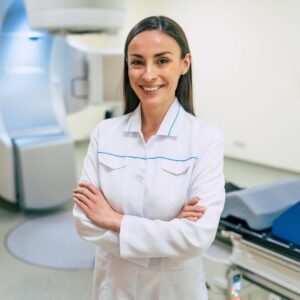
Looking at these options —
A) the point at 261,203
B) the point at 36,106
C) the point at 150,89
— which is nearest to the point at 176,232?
the point at 150,89

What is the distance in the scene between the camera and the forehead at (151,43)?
1.05m

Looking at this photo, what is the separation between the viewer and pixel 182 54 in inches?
43.9

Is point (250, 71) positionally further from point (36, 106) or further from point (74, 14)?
point (74, 14)

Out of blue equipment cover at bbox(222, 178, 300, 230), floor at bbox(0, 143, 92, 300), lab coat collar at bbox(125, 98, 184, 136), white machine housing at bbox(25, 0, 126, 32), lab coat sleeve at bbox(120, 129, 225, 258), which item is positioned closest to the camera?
lab coat sleeve at bbox(120, 129, 225, 258)

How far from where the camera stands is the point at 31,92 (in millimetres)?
3373

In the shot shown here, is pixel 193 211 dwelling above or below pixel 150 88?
below

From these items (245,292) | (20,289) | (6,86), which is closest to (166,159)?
(245,292)

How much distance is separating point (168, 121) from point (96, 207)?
0.98 feet

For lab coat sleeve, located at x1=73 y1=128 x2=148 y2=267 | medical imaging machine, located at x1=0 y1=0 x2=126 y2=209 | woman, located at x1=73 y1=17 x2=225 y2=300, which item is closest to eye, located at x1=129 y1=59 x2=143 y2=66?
woman, located at x1=73 y1=17 x2=225 y2=300

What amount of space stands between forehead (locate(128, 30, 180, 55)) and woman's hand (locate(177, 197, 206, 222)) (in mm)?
387

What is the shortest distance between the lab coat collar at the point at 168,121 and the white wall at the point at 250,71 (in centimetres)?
316

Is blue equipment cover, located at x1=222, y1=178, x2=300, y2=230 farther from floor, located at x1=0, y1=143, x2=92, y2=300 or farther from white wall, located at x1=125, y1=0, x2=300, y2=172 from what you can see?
white wall, located at x1=125, y1=0, x2=300, y2=172

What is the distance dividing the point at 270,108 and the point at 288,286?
3093 millimetres

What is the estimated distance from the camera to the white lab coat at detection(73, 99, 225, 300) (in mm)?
1026
